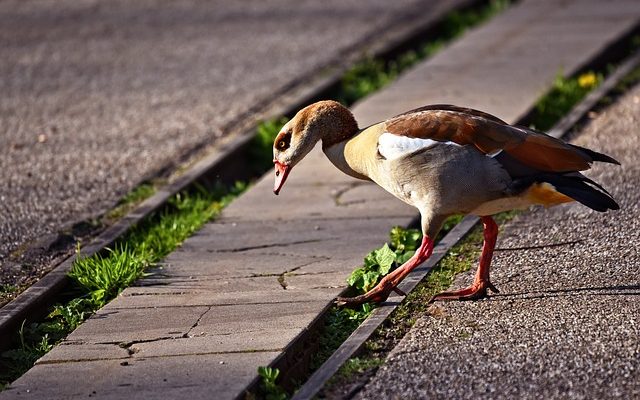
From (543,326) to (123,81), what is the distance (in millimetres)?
6454

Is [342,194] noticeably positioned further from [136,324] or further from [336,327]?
[136,324]

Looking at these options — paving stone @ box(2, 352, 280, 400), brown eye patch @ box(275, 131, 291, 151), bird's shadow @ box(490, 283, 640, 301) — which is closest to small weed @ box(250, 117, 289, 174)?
brown eye patch @ box(275, 131, 291, 151)

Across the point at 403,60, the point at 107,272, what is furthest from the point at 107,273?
the point at 403,60

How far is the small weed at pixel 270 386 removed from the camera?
4641 millimetres

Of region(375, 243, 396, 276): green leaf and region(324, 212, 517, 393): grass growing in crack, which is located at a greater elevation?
region(375, 243, 396, 276): green leaf

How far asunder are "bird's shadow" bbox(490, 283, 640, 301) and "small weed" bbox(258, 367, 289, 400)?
1227mm

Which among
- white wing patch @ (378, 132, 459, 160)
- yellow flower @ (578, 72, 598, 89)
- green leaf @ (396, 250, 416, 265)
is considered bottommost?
yellow flower @ (578, 72, 598, 89)

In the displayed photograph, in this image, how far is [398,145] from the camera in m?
5.26

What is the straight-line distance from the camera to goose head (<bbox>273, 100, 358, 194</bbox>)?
5594 mm

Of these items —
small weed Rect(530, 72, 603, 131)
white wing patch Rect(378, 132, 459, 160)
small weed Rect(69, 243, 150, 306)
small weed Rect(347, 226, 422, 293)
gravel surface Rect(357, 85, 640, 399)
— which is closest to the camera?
gravel surface Rect(357, 85, 640, 399)

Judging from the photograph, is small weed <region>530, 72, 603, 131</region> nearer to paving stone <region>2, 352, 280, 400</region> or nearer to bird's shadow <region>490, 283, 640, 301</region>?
bird's shadow <region>490, 283, 640, 301</region>

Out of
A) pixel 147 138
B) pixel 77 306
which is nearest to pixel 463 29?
pixel 147 138

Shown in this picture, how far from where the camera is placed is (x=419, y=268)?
595cm

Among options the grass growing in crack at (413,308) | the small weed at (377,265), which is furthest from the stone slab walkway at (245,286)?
the grass growing in crack at (413,308)
